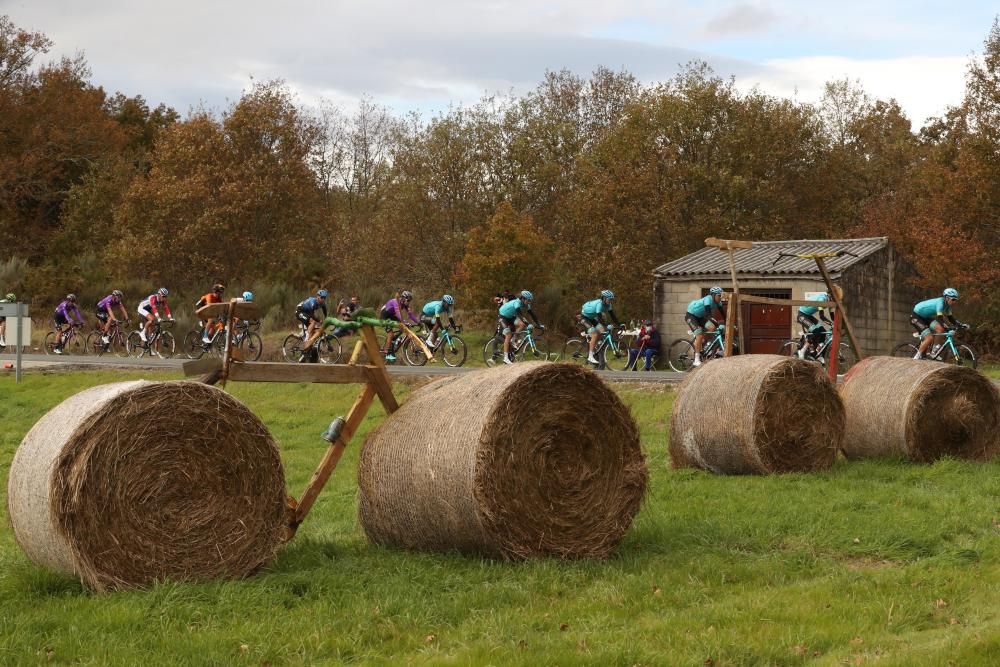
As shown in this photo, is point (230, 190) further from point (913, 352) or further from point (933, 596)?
point (933, 596)

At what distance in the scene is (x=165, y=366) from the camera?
29.2 metres

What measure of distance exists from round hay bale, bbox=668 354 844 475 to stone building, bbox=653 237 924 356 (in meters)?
20.7

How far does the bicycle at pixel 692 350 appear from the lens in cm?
2889

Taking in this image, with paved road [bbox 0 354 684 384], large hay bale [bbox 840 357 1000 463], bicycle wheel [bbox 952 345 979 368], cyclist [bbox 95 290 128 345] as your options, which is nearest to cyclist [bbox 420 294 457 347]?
paved road [bbox 0 354 684 384]

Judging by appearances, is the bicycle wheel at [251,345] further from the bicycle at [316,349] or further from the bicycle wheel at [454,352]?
the bicycle wheel at [454,352]

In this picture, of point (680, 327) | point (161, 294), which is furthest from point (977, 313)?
point (161, 294)

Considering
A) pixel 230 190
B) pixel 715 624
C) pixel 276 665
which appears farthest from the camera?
pixel 230 190

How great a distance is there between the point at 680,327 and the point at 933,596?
29280 millimetres

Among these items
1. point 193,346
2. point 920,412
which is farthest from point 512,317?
point 920,412

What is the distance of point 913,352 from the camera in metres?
28.6

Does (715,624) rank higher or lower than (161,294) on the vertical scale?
lower

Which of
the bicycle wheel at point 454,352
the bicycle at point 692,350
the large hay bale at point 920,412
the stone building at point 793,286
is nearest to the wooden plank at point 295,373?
the large hay bale at point 920,412

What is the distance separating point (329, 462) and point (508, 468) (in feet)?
4.26

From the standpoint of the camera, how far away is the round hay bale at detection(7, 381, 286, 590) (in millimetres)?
7504
